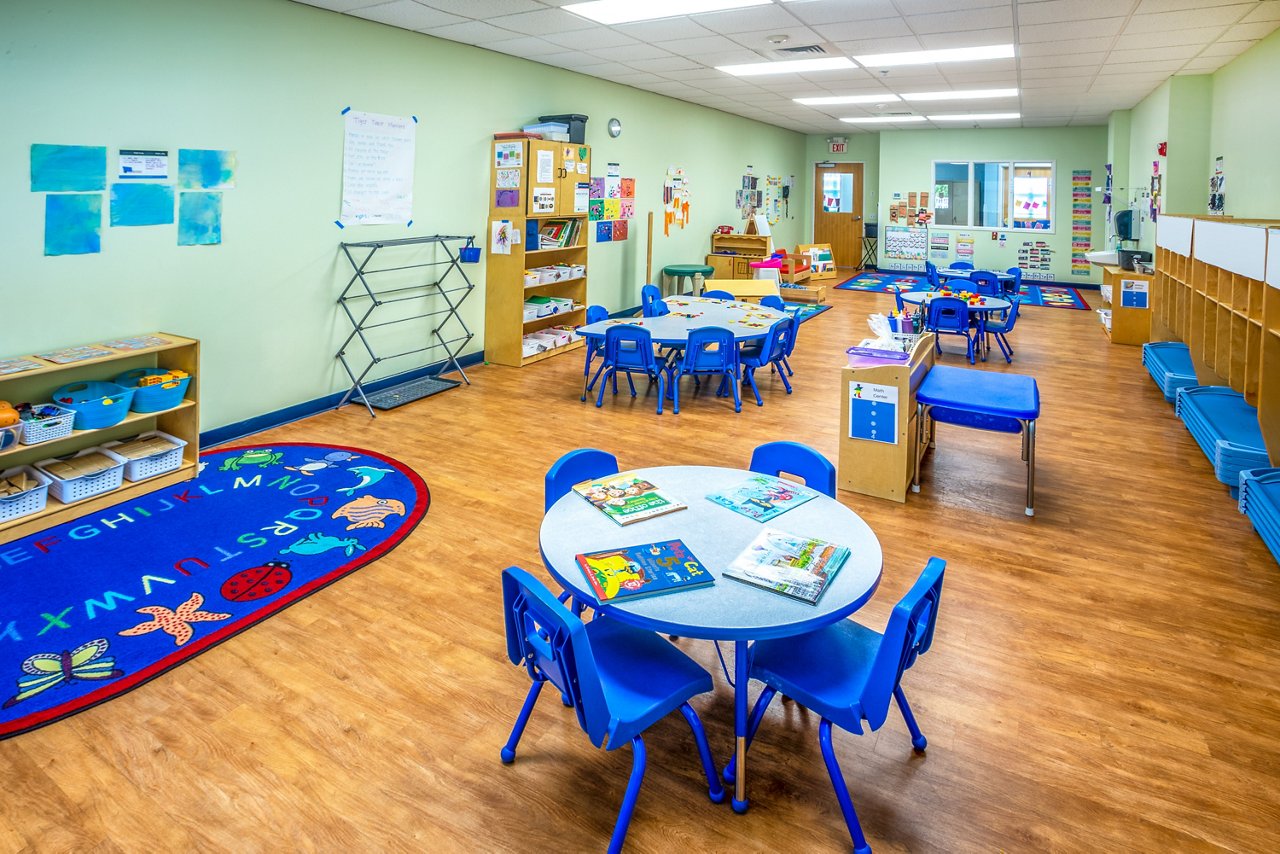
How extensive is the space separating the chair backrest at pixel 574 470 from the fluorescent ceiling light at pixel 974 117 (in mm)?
11497

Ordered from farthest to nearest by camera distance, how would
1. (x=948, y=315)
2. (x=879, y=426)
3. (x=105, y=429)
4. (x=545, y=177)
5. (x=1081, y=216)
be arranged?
1. (x=1081, y=216)
2. (x=948, y=315)
3. (x=545, y=177)
4. (x=879, y=426)
5. (x=105, y=429)

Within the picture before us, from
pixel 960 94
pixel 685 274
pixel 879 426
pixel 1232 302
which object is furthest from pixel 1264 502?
pixel 960 94

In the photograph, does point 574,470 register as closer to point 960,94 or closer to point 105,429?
point 105,429

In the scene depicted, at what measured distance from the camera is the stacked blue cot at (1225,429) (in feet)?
13.6

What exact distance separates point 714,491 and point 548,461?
7.78ft

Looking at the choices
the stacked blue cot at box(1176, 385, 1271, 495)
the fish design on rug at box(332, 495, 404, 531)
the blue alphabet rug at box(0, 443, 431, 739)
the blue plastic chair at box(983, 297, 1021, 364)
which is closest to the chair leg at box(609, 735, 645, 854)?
the blue alphabet rug at box(0, 443, 431, 739)

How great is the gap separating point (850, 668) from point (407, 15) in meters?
5.57

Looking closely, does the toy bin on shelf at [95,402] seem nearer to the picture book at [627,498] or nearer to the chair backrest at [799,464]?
the picture book at [627,498]

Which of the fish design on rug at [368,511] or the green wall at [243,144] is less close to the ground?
the green wall at [243,144]

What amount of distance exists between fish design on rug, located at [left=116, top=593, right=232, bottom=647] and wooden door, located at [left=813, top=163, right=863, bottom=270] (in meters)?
15.5

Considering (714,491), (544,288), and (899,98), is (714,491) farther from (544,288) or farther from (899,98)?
(899,98)

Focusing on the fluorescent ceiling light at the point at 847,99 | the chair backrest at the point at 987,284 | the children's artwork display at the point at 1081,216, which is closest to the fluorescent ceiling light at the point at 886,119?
the fluorescent ceiling light at the point at 847,99

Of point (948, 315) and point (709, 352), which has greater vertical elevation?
point (948, 315)

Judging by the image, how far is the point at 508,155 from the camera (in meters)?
6.99
